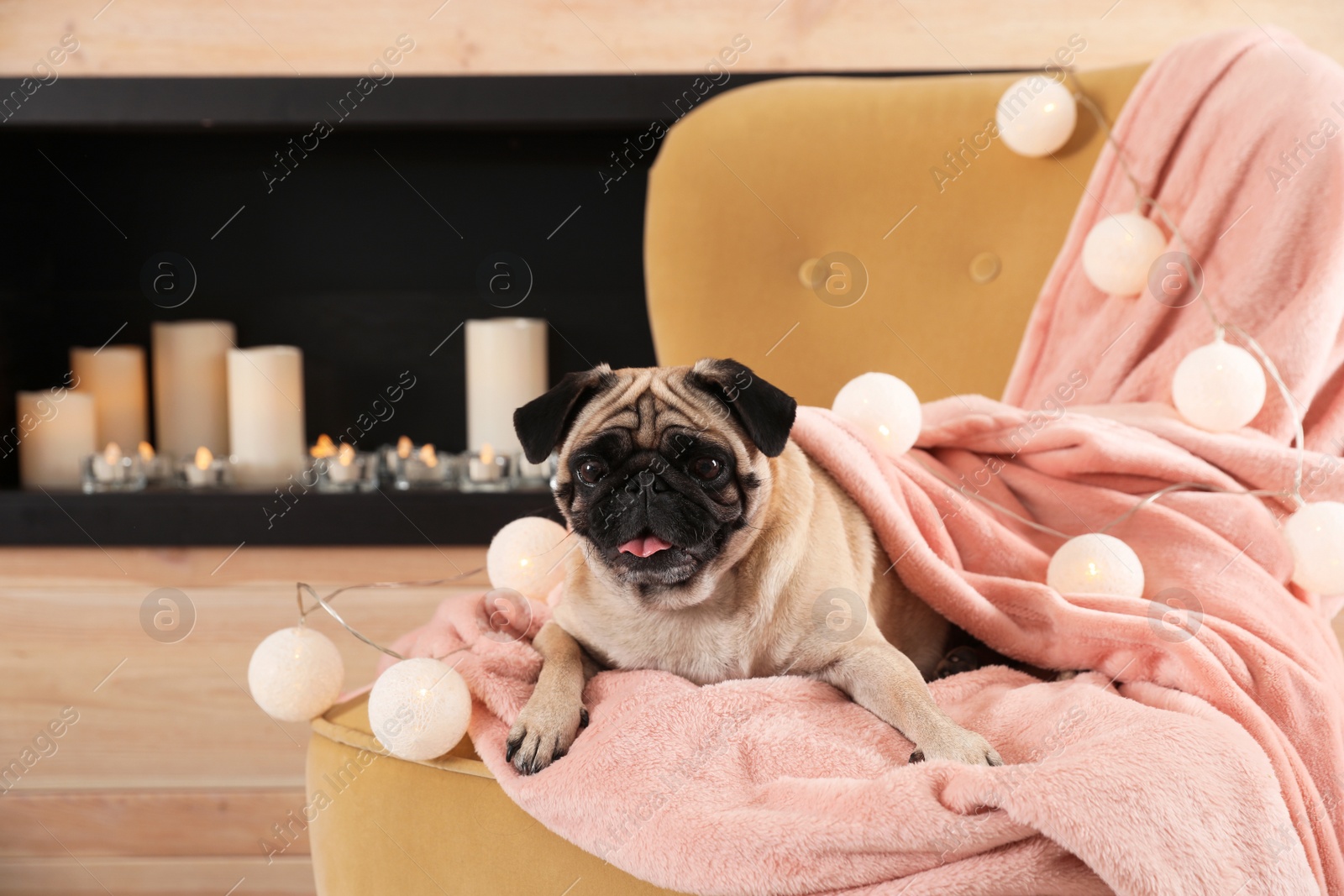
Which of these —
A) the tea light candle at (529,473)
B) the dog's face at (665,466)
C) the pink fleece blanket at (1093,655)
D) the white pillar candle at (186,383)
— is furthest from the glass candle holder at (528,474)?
the dog's face at (665,466)

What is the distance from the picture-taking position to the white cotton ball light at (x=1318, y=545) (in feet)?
4.40

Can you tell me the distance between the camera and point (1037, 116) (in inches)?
75.5

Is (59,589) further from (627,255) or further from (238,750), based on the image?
(627,255)

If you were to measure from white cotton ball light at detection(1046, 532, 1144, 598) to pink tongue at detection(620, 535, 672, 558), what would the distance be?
0.55 meters

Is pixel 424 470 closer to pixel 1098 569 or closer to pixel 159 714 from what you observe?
pixel 159 714

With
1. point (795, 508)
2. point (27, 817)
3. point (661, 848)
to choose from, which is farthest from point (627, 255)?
point (661, 848)

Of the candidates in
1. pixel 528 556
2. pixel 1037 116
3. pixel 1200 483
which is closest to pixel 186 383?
pixel 528 556

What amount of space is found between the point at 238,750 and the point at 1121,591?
184 cm

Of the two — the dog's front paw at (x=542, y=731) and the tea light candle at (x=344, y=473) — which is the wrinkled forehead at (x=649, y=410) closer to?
the dog's front paw at (x=542, y=731)

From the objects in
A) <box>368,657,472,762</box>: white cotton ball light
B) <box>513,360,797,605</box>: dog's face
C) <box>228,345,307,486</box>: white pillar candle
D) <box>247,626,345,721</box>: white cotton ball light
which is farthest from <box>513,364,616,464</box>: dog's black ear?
<box>228,345,307,486</box>: white pillar candle

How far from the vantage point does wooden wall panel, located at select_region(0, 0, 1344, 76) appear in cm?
242

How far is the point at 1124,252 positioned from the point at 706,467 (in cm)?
99

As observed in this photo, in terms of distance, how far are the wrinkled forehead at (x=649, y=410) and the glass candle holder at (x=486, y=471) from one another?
1.27m

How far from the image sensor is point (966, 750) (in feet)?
3.36
